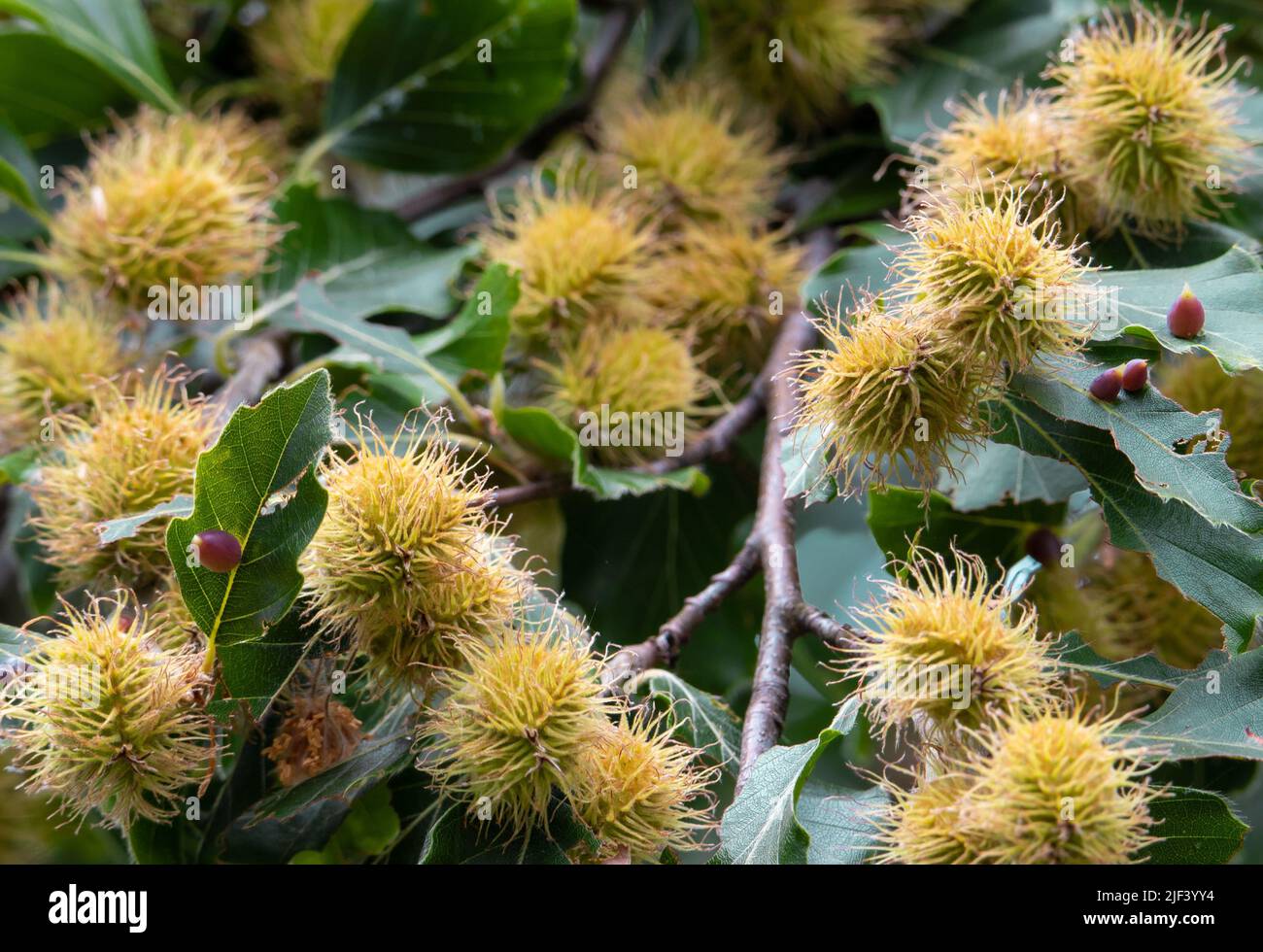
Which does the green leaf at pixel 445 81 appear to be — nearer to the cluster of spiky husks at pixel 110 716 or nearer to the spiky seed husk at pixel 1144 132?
the spiky seed husk at pixel 1144 132

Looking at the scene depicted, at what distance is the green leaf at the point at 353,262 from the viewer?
1.49 meters

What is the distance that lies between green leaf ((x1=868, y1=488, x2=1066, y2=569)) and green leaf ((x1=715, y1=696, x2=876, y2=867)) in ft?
0.72

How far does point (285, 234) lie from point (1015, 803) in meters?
1.17

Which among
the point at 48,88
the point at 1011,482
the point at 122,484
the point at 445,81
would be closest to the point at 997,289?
the point at 1011,482

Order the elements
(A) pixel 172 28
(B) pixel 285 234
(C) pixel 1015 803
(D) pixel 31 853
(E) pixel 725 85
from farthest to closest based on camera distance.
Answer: (A) pixel 172 28, (D) pixel 31 853, (E) pixel 725 85, (B) pixel 285 234, (C) pixel 1015 803

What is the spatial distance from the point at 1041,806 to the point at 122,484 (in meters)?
0.84

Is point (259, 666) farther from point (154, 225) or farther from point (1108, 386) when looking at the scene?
point (1108, 386)

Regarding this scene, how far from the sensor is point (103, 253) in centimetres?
131

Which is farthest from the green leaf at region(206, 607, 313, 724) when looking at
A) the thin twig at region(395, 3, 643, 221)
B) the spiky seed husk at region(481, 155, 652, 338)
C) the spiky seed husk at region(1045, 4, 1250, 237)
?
the thin twig at region(395, 3, 643, 221)

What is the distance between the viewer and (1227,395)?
132 cm

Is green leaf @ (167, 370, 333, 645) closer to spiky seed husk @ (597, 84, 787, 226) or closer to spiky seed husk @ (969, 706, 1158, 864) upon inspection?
spiky seed husk @ (969, 706, 1158, 864)

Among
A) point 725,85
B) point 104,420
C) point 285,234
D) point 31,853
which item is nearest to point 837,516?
point 725,85
